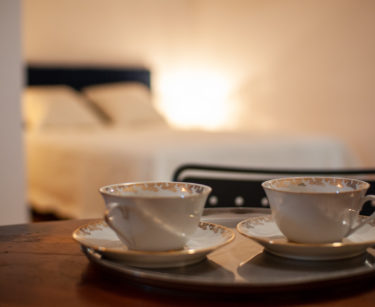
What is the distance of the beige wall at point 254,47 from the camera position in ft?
14.8

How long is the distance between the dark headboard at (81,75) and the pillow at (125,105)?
113 millimetres

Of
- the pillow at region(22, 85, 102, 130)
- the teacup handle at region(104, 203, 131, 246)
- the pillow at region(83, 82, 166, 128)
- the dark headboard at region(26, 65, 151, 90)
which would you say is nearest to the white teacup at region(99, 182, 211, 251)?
the teacup handle at region(104, 203, 131, 246)

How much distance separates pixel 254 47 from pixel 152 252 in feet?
15.8

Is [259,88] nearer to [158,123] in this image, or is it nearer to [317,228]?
[158,123]

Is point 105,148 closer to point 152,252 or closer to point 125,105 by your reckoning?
point 125,105

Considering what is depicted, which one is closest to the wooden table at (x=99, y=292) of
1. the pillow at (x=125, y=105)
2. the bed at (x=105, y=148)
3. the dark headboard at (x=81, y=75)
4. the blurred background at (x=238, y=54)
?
the bed at (x=105, y=148)

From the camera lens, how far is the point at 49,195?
3.52m

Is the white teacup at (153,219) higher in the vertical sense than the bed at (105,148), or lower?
higher

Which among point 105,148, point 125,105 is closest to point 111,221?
point 105,148

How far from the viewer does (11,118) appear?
2.65m

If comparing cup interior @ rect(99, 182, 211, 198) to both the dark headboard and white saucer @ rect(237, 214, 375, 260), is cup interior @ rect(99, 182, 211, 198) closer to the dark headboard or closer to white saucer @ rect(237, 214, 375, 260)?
white saucer @ rect(237, 214, 375, 260)

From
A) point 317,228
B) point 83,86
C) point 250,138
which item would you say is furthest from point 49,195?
point 317,228

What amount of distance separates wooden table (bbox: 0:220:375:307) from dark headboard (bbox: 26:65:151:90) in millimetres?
4115

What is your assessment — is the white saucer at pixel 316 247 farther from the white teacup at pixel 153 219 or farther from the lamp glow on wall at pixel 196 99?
Answer: the lamp glow on wall at pixel 196 99
